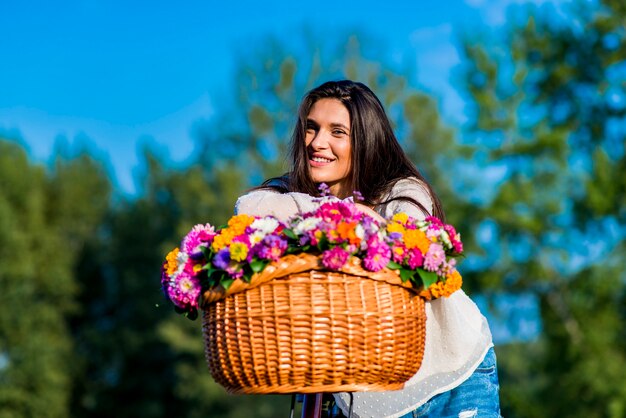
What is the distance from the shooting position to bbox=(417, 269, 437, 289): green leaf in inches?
109

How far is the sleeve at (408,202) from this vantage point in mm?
3197

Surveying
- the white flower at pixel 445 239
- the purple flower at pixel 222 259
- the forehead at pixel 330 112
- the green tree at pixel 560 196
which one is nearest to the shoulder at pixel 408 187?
the forehead at pixel 330 112

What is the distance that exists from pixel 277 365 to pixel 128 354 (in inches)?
919

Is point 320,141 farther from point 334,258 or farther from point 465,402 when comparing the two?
point 465,402

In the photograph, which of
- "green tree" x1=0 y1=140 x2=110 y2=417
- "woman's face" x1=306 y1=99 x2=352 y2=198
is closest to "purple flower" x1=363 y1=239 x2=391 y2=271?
"woman's face" x1=306 y1=99 x2=352 y2=198

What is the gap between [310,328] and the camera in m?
2.64

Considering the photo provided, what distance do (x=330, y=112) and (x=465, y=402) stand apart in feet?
4.00

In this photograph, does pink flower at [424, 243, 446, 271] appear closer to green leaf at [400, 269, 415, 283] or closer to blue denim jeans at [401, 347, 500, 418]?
green leaf at [400, 269, 415, 283]

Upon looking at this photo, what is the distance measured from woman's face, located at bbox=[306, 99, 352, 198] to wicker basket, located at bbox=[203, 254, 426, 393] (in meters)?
0.89

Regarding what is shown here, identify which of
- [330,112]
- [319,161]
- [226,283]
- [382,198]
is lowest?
[226,283]

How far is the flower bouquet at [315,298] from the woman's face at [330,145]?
2.39ft

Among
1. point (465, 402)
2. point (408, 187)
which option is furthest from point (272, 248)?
point (465, 402)

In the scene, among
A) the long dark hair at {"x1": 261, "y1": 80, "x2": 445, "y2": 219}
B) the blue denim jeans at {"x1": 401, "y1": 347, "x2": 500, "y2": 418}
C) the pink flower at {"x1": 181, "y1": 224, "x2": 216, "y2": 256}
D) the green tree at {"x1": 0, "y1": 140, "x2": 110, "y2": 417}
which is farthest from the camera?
the green tree at {"x1": 0, "y1": 140, "x2": 110, "y2": 417}

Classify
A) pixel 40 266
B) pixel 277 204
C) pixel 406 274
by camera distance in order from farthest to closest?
1. pixel 40 266
2. pixel 277 204
3. pixel 406 274
